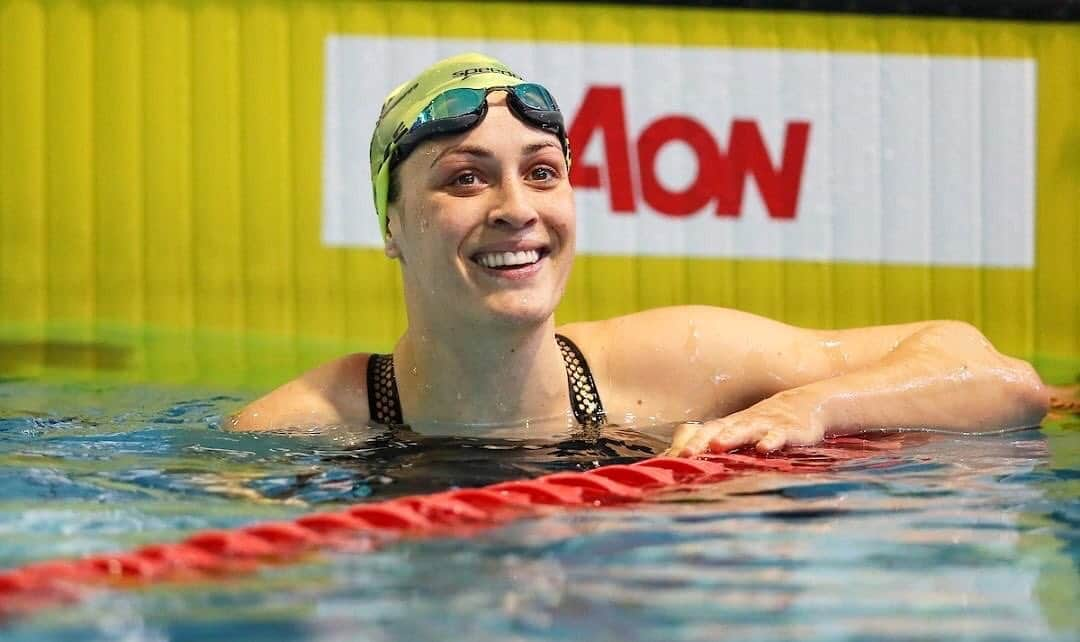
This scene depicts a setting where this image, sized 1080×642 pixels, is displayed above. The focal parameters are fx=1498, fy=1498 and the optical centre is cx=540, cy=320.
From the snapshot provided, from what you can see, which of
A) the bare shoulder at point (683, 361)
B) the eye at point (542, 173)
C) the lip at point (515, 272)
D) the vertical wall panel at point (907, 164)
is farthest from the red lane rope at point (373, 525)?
the vertical wall panel at point (907, 164)

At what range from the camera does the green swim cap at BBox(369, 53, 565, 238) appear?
3.03 meters

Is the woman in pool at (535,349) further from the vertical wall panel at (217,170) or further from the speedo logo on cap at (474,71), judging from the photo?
the vertical wall panel at (217,170)

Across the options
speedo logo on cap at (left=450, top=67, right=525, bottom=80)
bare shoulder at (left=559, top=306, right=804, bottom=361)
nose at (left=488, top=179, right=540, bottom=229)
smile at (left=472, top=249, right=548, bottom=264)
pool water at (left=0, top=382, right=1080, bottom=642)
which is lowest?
pool water at (left=0, top=382, right=1080, bottom=642)

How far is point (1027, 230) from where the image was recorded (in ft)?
17.9

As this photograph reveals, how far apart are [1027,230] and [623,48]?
162 centimetres

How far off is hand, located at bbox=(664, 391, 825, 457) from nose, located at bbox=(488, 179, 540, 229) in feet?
1.60

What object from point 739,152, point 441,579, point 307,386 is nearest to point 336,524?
point 441,579

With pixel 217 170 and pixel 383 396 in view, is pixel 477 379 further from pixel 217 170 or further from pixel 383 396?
pixel 217 170

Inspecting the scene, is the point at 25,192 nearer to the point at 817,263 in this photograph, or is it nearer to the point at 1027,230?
the point at 817,263

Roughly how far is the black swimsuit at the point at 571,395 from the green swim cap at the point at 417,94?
316mm

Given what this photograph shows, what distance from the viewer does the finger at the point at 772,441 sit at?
2.74 m

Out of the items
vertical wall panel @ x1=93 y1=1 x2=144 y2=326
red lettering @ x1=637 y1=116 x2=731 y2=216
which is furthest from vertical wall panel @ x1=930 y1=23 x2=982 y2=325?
vertical wall panel @ x1=93 y1=1 x2=144 y2=326

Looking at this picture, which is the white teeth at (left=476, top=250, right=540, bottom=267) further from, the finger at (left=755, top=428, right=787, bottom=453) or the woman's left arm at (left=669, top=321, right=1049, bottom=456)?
the finger at (left=755, top=428, right=787, bottom=453)

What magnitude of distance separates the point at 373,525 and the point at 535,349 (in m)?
0.87
